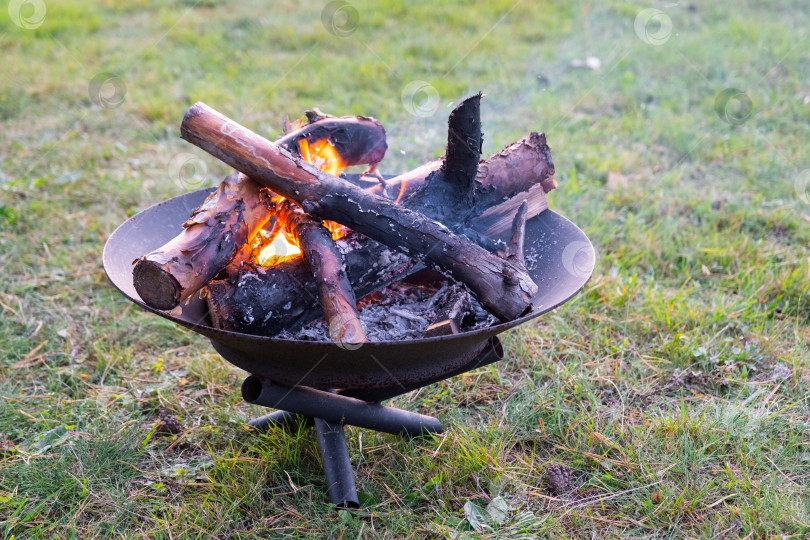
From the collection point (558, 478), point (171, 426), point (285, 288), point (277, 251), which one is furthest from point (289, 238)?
point (558, 478)

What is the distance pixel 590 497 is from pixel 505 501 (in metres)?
0.29

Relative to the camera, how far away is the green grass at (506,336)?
87.7 inches

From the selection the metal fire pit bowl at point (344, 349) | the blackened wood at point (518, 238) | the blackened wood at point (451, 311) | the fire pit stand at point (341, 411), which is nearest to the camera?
the metal fire pit bowl at point (344, 349)

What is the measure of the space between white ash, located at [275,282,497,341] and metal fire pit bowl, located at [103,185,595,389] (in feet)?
0.48

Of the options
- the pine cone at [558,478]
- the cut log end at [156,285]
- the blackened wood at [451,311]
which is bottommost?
the pine cone at [558,478]

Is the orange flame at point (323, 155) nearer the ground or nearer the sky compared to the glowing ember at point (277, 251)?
nearer the sky

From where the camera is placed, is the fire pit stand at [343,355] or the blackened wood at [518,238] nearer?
the fire pit stand at [343,355]

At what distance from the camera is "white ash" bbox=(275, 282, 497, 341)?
82.3 inches

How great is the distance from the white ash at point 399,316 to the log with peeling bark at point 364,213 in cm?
16

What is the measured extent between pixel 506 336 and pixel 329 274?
1387mm

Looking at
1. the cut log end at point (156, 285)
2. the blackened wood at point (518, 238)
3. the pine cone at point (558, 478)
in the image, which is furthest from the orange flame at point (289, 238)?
the pine cone at point (558, 478)

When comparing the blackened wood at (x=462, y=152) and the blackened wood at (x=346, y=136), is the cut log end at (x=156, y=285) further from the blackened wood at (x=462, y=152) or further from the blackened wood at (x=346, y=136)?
the blackened wood at (x=462, y=152)

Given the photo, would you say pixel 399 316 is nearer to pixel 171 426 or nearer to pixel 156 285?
pixel 156 285

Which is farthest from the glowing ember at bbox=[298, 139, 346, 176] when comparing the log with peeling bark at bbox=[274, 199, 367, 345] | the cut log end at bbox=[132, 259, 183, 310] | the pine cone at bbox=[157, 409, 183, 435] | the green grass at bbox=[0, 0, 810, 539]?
the pine cone at bbox=[157, 409, 183, 435]
